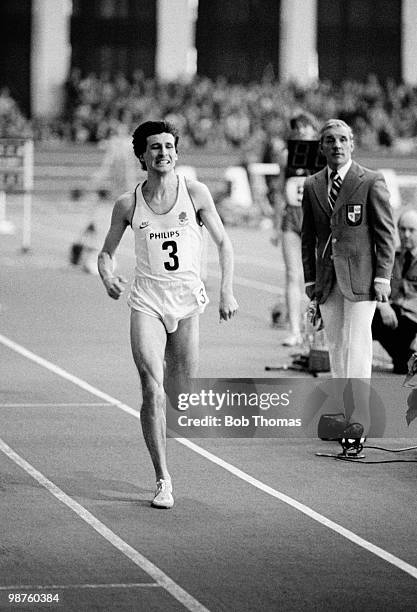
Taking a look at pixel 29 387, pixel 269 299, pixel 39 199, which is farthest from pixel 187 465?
pixel 39 199

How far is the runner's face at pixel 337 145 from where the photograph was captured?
9.67 meters

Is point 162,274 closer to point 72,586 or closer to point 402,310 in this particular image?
point 72,586

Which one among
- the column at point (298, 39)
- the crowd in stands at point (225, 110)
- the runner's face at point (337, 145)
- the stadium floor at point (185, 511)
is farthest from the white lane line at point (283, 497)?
the column at point (298, 39)

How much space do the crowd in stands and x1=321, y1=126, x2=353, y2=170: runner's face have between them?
33.4 metres

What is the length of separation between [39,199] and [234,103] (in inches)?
278

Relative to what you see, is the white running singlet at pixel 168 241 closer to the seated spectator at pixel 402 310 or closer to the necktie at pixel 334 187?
the necktie at pixel 334 187

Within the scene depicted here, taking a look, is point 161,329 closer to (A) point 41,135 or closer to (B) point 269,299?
(B) point 269,299

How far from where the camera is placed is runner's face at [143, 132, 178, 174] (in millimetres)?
8438

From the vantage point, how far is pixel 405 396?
10.5m

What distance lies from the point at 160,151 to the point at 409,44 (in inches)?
2004

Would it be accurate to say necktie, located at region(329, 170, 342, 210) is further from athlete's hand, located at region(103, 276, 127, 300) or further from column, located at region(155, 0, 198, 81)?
column, located at region(155, 0, 198, 81)

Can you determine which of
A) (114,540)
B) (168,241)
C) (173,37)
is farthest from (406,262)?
(173,37)

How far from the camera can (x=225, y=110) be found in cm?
4678

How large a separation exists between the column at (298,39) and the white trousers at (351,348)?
47474 millimetres
